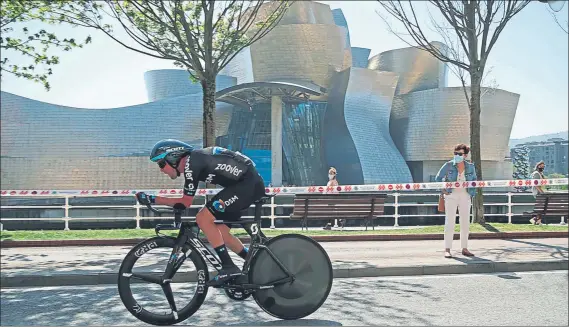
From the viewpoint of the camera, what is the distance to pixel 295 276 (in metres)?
4.91

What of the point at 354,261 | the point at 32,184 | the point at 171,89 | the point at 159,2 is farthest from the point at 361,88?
the point at 354,261

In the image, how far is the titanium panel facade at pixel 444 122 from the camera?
71562mm

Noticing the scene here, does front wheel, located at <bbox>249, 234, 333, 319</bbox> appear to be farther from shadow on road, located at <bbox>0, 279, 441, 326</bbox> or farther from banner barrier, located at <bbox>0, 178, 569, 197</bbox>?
banner barrier, located at <bbox>0, 178, 569, 197</bbox>

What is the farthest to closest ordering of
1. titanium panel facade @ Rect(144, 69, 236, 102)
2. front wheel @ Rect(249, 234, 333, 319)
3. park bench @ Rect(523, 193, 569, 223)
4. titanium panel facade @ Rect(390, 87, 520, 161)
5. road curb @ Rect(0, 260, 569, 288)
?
titanium panel facade @ Rect(144, 69, 236, 102) → titanium panel facade @ Rect(390, 87, 520, 161) → park bench @ Rect(523, 193, 569, 223) → road curb @ Rect(0, 260, 569, 288) → front wheel @ Rect(249, 234, 333, 319)

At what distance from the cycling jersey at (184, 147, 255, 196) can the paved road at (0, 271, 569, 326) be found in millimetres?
1330

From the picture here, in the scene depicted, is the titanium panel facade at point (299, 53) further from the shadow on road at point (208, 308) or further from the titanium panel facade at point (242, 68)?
the shadow on road at point (208, 308)

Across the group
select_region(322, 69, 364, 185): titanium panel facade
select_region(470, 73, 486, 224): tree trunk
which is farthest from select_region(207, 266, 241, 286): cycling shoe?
Answer: select_region(322, 69, 364, 185): titanium panel facade

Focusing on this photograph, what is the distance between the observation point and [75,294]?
21.0ft

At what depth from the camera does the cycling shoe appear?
187 inches

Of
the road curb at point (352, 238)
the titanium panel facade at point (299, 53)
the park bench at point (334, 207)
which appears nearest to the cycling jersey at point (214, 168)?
the road curb at point (352, 238)

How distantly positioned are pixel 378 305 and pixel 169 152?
2694mm

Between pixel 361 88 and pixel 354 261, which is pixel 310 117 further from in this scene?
pixel 354 261

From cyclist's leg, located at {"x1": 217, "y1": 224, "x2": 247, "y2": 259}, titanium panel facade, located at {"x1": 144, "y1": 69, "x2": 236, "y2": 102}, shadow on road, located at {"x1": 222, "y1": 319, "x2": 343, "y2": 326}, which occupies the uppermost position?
titanium panel facade, located at {"x1": 144, "y1": 69, "x2": 236, "y2": 102}

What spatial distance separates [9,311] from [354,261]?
4809mm
